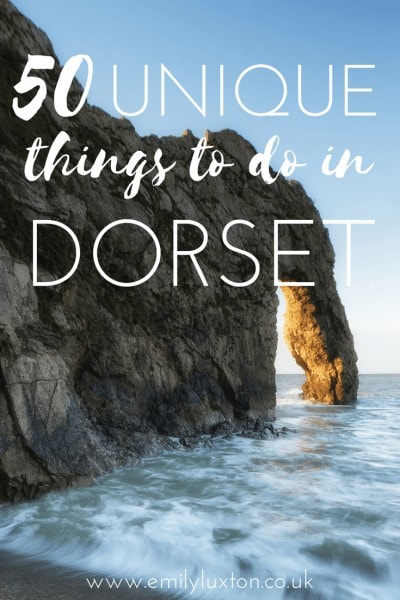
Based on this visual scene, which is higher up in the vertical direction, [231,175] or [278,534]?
[231,175]

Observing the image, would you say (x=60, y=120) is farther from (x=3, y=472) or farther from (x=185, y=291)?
(x=3, y=472)

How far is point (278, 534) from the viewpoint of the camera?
6.92 m

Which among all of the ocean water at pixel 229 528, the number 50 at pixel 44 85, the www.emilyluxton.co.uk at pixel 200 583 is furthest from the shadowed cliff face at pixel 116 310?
the www.emilyluxton.co.uk at pixel 200 583

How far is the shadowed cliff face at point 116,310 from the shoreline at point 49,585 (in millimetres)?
2850

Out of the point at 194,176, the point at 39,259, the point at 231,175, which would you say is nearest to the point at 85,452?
the point at 39,259

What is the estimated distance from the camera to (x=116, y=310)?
531 inches

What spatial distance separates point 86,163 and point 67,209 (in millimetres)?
2139

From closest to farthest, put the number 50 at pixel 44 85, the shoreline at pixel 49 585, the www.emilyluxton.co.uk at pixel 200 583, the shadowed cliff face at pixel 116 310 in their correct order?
the shoreline at pixel 49 585 < the www.emilyluxton.co.uk at pixel 200 583 < the shadowed cliff face at pixel 116 310 < the number 50 at pixel 44 85

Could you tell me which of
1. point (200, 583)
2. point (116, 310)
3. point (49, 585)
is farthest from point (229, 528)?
point (116, 310)

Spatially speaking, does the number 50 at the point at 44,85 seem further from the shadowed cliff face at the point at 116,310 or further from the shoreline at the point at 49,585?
the shoreline at the point at 49,585

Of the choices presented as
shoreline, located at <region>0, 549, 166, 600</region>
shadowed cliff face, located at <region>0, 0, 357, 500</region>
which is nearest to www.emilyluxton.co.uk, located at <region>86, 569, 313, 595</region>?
shoreline, located at <region>0, 549, 166, 600</region>

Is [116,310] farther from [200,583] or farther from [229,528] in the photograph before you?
[200,583]

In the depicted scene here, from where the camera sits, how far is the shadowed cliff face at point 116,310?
912 cm

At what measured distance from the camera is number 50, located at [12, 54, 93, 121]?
11.7 metres
